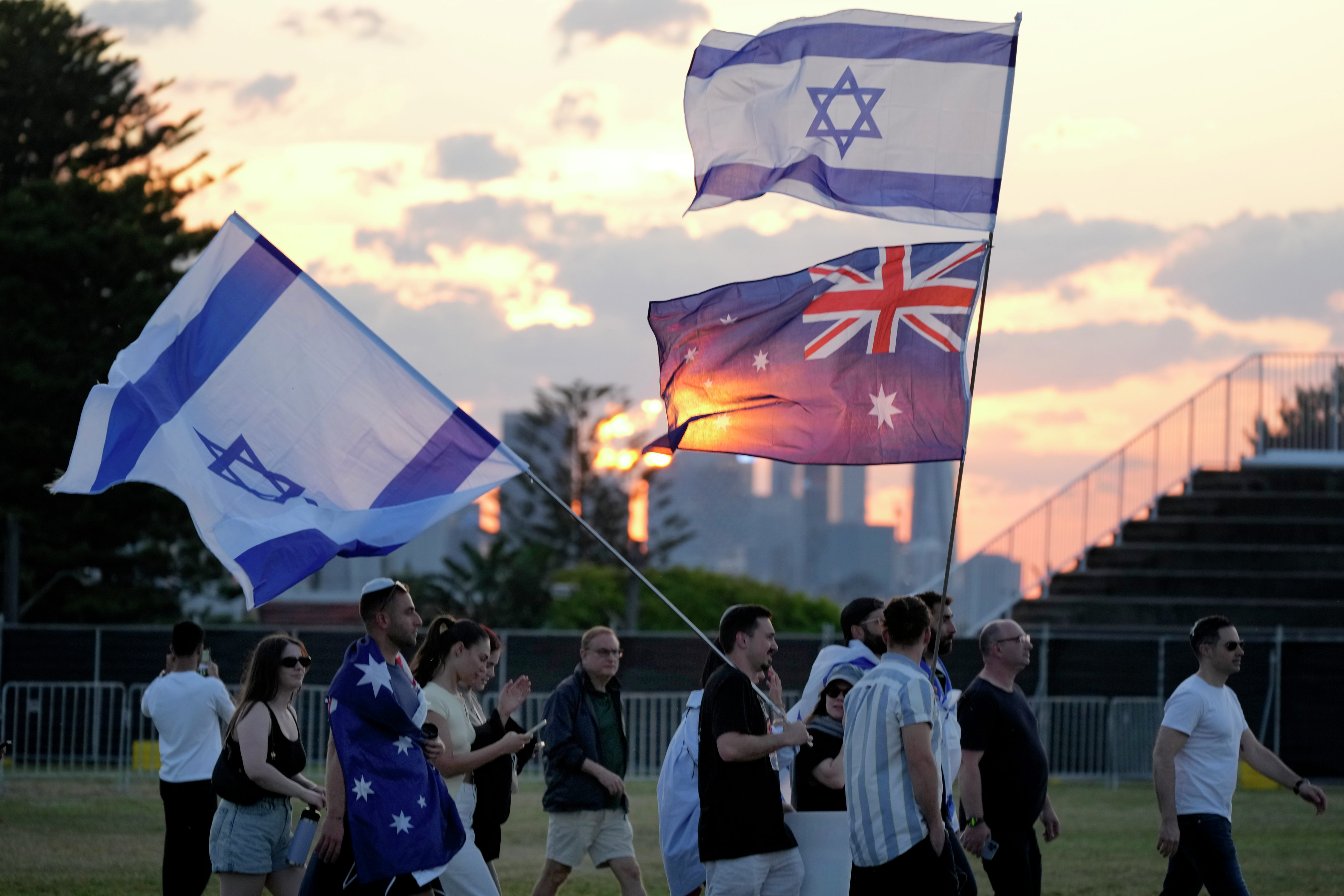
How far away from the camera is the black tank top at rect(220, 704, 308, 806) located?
7.26 meters

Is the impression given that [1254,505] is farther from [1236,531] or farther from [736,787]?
[736,787]

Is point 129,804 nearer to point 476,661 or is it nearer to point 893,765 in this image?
point 476,661

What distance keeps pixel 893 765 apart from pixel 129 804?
12.1 meters

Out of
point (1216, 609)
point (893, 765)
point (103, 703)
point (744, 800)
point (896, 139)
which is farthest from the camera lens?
point (1216, 609)

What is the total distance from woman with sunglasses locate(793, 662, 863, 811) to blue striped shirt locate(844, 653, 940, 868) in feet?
2.15

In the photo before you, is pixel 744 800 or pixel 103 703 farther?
pixel 103 703

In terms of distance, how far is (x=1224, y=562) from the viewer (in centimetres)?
2827

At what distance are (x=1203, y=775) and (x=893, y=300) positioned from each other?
273cm

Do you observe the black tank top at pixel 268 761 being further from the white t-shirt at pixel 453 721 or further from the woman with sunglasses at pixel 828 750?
the woman with sunglasses at pixel 828 750

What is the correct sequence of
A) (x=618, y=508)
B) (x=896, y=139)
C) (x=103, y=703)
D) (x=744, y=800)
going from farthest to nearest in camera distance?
(x=618, y=508)
(x=103, y=703)
(x=896, y=139)
(x=744, y=800)

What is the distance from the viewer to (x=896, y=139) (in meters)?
7.59

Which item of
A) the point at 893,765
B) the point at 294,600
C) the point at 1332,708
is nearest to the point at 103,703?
the point at 1332,708

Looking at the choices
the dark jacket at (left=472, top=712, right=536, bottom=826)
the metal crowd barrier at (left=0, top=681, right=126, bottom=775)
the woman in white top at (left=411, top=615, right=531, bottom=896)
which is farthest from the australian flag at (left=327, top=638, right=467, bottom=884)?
the metal crowd barrier at (left=0, top=681, right=126, bottom=775)

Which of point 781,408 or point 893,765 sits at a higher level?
point 781,408
